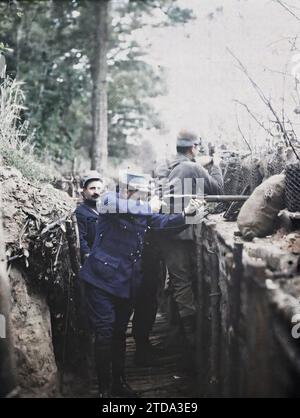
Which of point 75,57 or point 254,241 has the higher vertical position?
point 75,57

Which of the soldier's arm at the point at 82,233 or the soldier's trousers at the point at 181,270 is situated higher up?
the soldier's arm at the point at 82,233

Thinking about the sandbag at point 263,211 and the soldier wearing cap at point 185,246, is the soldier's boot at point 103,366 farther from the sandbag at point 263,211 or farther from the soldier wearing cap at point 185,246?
the sandbag at point 263,211

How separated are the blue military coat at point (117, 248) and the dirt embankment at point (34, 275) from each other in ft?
1.59

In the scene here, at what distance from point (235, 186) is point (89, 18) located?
10691mm

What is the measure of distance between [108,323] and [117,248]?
0.74m

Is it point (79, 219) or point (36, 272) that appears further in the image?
point (79, 219)

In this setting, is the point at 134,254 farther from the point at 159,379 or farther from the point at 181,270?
the point at 159,379

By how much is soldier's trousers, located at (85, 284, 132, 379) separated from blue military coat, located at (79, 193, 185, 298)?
10cm

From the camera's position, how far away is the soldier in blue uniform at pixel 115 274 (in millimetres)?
4066

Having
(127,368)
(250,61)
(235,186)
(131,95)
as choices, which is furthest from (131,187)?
(131,95)

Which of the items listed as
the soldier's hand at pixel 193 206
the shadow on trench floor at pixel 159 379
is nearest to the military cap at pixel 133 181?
the soldier's hand at pixel 193 206

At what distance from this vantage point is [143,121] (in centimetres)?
1664

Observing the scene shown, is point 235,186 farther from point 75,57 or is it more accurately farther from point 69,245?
point 75,57

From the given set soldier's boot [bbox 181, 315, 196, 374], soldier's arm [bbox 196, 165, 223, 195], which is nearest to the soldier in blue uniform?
soldier's arm [bbox 196, 165, 223, 195]
